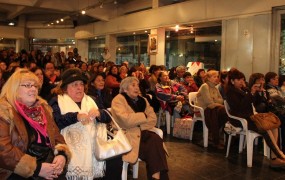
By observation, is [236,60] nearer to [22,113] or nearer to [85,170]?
[85,170]

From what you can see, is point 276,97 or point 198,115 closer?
point 276,97

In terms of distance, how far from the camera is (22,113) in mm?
2178

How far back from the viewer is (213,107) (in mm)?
5160

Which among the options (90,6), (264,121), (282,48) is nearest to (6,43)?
(90,6)

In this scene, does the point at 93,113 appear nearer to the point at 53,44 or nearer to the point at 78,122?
the point at 78,122

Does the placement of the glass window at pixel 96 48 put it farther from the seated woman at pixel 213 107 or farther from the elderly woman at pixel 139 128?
the elderly woman at pixel 139 128

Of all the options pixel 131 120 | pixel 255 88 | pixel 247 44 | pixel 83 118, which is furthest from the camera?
pixel 247 44

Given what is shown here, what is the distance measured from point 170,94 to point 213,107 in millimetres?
1192

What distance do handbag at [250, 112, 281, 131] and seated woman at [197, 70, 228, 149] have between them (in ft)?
2.40

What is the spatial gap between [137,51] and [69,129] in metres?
10.7

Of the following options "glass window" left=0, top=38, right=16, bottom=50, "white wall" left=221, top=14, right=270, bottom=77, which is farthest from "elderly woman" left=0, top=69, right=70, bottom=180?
"glass window" left=0, top=38, right=16, bottom=50

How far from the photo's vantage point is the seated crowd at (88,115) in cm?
213

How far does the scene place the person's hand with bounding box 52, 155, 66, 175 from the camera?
2.23 meters

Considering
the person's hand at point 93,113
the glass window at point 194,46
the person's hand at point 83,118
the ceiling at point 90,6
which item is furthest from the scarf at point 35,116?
the ceiling at point 90,6
